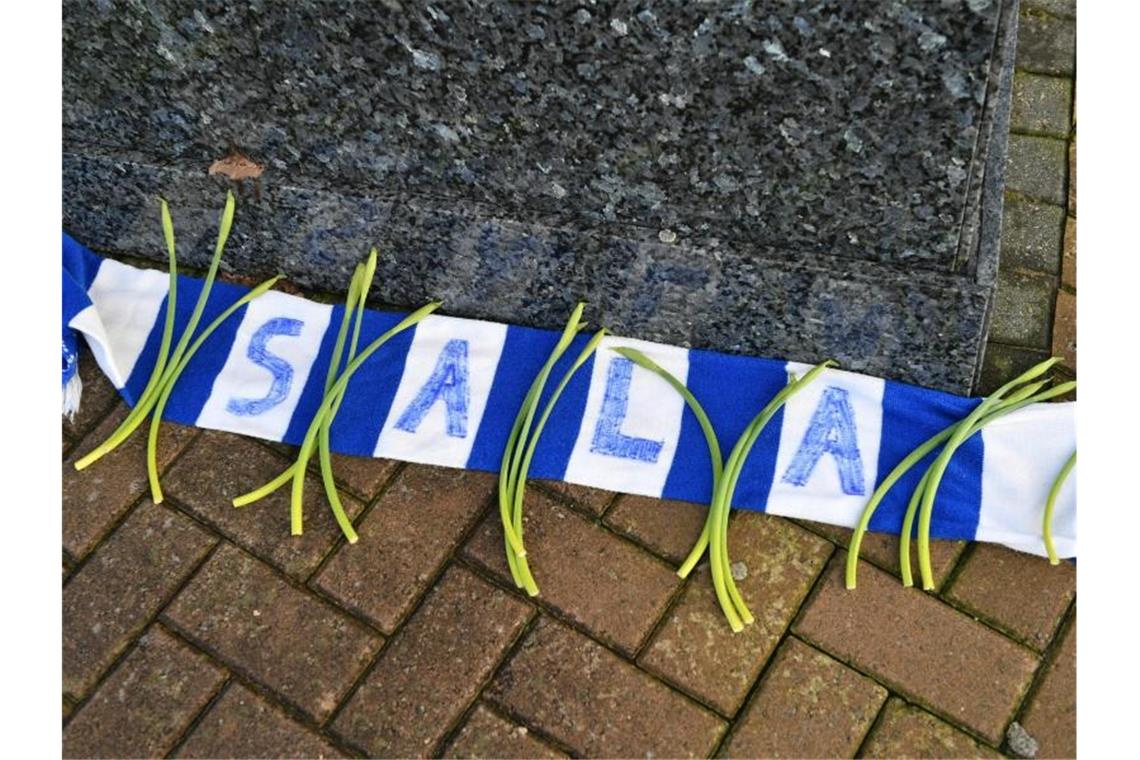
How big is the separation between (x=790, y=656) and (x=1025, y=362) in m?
0.85

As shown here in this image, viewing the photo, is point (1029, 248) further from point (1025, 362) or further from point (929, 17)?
point (929, 17)

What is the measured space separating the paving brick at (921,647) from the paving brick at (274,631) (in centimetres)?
83

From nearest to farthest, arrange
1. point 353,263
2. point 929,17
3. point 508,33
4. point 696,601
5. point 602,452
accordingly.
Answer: point 929,17 < point 508,33 < point 696,601 < point 602,452 < point 353,263

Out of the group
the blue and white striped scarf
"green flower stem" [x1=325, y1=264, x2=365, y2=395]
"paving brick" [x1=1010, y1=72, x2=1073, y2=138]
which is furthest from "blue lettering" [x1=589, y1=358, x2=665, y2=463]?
"paving brick" [x1=1010, y1=72, x2=1073, y2=138]

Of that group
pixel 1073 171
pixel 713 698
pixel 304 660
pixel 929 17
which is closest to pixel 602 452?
pixel 713 698

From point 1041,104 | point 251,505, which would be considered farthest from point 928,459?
point 251,505

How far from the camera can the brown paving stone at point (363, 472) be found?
220cm

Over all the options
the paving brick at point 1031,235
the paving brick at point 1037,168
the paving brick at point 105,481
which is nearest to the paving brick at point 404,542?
the paving brick at point 105,481

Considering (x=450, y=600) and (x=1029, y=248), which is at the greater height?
(x=1029, y=248)

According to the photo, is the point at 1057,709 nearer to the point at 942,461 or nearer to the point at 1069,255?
the point at 942,461

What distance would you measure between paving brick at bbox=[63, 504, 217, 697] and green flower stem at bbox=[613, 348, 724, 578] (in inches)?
36.3

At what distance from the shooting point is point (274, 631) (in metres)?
2.02

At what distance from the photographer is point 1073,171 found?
2.69 m

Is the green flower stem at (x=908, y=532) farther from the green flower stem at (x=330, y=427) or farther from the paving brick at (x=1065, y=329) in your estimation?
the green flower stem at (x=330, y=427)
